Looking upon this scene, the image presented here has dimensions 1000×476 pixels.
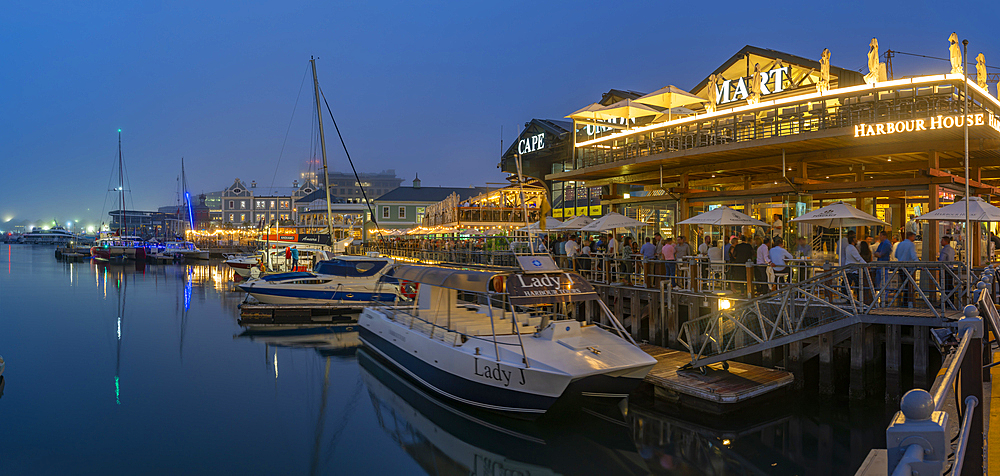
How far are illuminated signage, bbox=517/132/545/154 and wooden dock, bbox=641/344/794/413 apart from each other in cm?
2982

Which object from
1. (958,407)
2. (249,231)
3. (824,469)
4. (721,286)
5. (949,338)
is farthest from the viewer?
(249,231)

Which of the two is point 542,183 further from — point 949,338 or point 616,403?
point 949,338

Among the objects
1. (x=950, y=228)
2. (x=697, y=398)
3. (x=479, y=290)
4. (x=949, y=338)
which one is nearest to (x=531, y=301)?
(x=479, y=290)

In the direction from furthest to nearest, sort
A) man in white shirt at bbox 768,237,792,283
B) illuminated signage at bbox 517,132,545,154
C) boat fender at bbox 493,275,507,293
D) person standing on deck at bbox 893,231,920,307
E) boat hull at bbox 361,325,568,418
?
illuminated signage at bbox 517,132,545,154, man in white shirt at bbox 768,237,792,283, boat fender at bbox 493,275,507,293, person standing on deck at bbox 893,231,920,307, boat hull at bbox 361,325,568,418

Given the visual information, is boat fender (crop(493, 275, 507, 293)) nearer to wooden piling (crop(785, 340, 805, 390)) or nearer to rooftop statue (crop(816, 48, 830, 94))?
wooden piling (crop(785, 340, 805, 390))

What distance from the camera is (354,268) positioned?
31.4 m

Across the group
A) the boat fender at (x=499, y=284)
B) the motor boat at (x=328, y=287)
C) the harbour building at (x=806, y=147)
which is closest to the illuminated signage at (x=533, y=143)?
the motor boat at (x=328, y=287)

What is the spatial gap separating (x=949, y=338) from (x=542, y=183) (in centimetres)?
3433

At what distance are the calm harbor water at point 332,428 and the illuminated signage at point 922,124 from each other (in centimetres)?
728

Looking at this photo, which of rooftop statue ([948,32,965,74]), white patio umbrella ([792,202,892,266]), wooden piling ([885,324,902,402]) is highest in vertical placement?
rooftop statue ([948,32,965,74])

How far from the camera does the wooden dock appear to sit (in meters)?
13.3

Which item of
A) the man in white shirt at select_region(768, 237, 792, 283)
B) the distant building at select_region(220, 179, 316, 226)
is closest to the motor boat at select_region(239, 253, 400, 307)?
the man in white shirt at select_region(768, 237, 792, 283)

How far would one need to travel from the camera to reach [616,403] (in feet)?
47.5

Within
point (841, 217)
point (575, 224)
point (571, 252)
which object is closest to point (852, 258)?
point (841, 217)
